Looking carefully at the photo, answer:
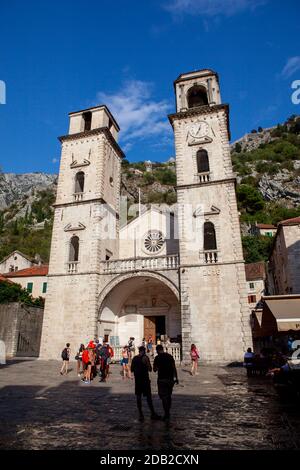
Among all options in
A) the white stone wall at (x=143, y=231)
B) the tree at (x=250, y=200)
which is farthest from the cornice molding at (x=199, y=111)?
the tree at (x=250, y=200)

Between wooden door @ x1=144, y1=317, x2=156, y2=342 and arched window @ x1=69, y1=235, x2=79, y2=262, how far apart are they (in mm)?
6478

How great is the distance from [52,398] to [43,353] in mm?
12117

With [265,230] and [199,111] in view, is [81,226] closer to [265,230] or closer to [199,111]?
[199,111]

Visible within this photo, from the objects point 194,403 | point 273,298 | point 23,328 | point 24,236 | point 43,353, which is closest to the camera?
point 194,403

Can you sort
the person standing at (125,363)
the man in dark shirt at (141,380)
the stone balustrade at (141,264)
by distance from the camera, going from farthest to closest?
the stone balustrade at (141,264), the person standing at (125,363), the man in dark shirt at (141,380)

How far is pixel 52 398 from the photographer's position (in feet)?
25.5

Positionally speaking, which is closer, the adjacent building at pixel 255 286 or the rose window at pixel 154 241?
the rose window at pixel 154 241

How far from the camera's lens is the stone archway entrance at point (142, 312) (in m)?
20.5

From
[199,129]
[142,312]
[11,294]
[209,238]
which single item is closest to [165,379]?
[209,238]

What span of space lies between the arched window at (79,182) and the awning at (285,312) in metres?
16.8

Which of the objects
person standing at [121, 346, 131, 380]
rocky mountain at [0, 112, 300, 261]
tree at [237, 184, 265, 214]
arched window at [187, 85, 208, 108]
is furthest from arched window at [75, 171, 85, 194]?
tree at [237, 184, 265, 214]

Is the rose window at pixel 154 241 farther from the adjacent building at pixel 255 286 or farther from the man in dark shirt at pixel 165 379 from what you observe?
the adjacent building at pixel 255 286

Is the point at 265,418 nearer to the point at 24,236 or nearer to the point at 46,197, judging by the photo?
the point at 24,236
